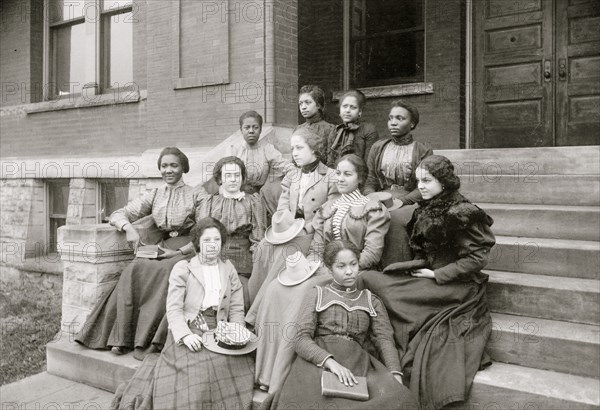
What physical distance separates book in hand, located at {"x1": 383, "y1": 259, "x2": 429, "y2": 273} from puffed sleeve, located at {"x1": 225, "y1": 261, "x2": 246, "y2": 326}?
1089 mm

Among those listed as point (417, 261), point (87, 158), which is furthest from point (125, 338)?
point (87, 158)

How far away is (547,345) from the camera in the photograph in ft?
12.4

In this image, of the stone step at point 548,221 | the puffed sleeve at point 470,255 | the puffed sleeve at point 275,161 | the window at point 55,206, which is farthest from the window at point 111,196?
the puffed sleeve at point 470,255

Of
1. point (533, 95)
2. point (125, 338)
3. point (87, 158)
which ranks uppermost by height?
point (533, 95)

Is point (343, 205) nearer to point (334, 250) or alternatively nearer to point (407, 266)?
point (407, 266)

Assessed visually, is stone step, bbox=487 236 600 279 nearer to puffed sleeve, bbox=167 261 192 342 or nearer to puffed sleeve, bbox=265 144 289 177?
puffed sleeve, bbox=265 144 289 177

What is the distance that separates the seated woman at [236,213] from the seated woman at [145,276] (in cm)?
32

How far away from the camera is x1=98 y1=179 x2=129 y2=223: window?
360 inches

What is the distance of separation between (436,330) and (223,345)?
56.0 inches

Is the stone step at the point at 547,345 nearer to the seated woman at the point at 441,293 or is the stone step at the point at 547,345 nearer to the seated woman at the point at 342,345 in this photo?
the seated woman at the point at 441,293

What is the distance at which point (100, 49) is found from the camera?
9977mm

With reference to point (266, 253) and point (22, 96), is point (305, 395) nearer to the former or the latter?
point (266, 253)

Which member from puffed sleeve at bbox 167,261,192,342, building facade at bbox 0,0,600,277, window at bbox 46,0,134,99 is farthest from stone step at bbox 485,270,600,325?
window at bbox 46,0,134,99

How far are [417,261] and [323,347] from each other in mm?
961
